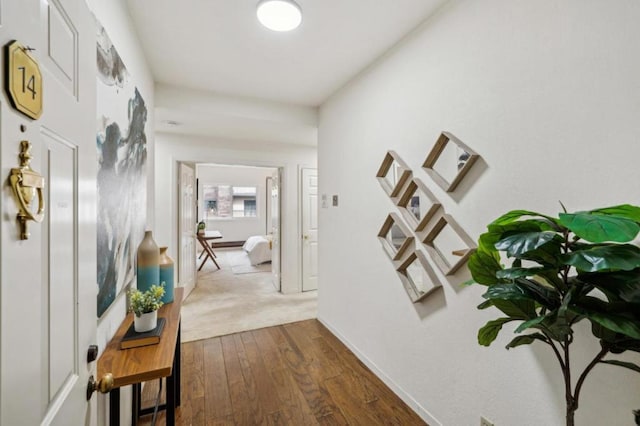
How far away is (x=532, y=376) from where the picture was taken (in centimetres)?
125

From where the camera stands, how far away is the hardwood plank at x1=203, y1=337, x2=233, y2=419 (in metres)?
1.89

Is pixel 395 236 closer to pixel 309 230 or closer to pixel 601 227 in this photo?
pixel 601 227

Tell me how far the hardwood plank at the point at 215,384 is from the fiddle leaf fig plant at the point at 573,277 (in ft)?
5.82

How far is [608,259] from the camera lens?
659mm

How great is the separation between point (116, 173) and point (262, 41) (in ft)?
4.49

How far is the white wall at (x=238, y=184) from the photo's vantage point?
333 inches

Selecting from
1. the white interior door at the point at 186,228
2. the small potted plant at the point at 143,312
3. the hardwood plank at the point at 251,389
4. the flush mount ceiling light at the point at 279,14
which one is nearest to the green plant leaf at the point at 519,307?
the small potted plant at the point at 143,312

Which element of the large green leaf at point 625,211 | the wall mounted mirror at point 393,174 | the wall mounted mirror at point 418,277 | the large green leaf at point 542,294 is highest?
the wall mounted mirror at point 393,174

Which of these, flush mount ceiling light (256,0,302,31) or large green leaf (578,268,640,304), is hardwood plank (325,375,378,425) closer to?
large green leaf (578,268,640,304)

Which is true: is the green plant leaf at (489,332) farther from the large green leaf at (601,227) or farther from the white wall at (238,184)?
the white wall at (238,184)

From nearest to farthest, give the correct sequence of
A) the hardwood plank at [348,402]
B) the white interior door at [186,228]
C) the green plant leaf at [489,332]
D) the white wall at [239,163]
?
1. the green plant leaf at [489,332]
2. the hardwood plank at [348,402]
3. the white wall at [239,163]
4. the white interior door at [186,228]

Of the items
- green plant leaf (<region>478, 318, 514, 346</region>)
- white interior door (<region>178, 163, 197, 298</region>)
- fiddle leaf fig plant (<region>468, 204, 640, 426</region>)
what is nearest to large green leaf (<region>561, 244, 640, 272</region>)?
fiddle leaf fig plant (<region>468, 204, 640, 426</region>)

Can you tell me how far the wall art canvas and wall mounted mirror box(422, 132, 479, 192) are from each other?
5.60 feet

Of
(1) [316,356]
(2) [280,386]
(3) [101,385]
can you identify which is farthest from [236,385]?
(3) [101,385]
